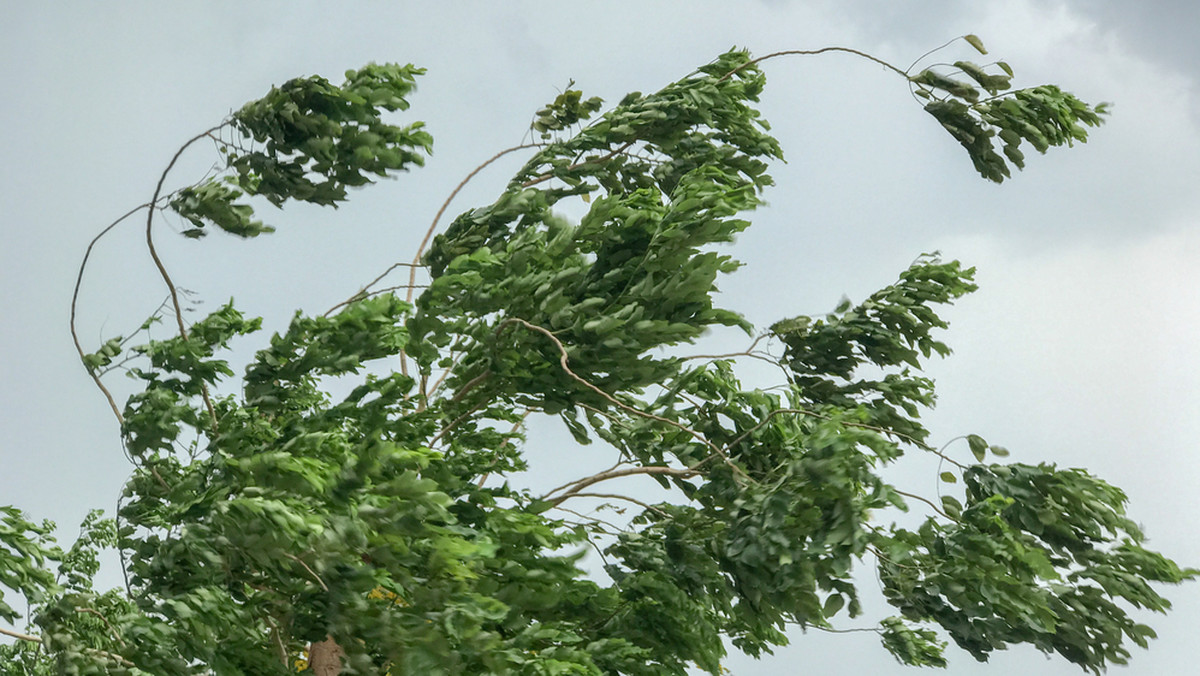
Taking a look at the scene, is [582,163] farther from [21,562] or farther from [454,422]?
[21,562]

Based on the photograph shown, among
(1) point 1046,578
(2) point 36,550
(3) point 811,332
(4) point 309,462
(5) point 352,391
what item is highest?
(3) point 811,332

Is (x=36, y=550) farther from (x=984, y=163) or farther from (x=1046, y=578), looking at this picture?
(x=984, y=163)

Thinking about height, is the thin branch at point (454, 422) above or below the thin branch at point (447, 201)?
below

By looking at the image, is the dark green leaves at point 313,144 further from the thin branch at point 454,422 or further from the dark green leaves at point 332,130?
the thin branch at point 454,422

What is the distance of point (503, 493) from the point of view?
6082mm

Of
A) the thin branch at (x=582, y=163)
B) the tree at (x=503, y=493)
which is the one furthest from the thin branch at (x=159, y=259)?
the thin branch at (x=582, y=163)

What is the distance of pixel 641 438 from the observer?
6.58 m

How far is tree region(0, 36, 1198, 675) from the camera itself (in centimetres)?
445

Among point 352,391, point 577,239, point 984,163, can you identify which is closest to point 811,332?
point 984,163

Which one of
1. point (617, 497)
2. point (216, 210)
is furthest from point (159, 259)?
point (617, 497)

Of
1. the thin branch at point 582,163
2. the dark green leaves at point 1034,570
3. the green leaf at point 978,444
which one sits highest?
the thin branch at point 582,163

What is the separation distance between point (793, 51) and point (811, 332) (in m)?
1.93

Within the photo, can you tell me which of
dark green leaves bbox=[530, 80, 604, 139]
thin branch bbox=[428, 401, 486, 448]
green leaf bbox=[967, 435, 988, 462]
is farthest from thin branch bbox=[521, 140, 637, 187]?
green leaf bbox=[967, 435, 988, 462]

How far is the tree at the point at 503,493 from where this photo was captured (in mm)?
4449
